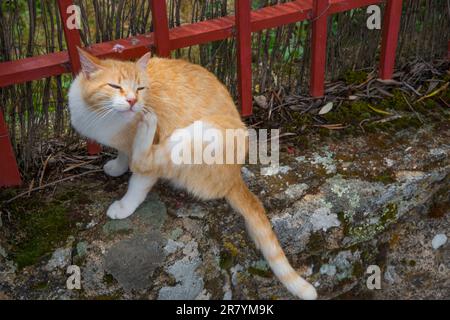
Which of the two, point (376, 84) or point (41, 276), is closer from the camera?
point (41, 276)

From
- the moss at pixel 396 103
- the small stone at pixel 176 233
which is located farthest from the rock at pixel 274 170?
the moss at pixel 396 103

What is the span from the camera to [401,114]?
2.90 meters

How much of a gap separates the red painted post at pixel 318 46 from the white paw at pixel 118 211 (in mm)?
1157

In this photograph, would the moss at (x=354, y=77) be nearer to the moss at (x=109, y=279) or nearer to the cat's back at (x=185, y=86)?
the cat's back at (x=185, y=86)

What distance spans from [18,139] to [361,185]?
1.57m

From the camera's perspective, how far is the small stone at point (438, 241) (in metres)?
2.71

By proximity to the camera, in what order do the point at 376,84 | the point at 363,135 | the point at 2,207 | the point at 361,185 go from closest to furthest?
the point at 2,207, the point at 361,185, the point at 363,135, the point at 376,84

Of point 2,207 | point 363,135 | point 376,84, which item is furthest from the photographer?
point 376,84

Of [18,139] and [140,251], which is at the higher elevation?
[18,139]

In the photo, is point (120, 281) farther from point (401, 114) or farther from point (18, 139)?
point (401, 114)

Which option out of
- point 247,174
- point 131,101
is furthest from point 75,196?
point 247,174

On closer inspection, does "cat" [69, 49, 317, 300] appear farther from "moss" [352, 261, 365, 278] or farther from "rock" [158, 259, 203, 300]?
"moss" [352, 261, 365, 278]

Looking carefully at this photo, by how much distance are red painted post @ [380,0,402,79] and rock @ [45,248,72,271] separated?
1834 mm
